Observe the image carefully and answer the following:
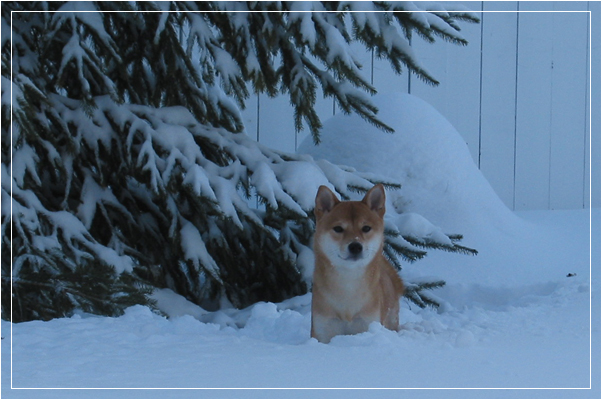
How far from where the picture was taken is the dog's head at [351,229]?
3.12 m

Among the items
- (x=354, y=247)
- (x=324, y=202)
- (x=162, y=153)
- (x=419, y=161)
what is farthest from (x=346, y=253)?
(x=419, y=161)

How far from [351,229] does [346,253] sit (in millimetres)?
120

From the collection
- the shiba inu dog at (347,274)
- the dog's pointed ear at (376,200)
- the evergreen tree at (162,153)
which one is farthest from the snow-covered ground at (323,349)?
the dog's pointed ear at (376,200)

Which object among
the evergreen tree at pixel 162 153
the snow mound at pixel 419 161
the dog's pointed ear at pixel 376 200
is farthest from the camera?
the snow mound at pixel 419 161

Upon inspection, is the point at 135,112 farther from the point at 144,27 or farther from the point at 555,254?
the point at 555,254

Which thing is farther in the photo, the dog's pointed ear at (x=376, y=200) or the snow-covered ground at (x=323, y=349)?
the dog's pointed ear at (x=376, y=200)

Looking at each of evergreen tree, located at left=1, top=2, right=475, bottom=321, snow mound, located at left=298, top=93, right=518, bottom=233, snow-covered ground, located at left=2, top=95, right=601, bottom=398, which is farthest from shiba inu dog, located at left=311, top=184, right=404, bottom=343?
snow mound, located at left=298, top=93, right=518, bottom=233

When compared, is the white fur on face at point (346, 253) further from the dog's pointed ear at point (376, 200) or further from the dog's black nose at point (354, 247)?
the dog's pointed ear at point (376, 200)

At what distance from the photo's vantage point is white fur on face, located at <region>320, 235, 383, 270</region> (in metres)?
3.12

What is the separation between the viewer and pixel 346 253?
10.2 feet

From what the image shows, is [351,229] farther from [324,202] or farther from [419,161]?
[419,161]

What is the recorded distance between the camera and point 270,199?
386 centimetres

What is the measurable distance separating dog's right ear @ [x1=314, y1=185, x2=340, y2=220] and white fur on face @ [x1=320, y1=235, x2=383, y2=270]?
19 cm

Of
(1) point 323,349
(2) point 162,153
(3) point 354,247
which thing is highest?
(2) point 162,153
